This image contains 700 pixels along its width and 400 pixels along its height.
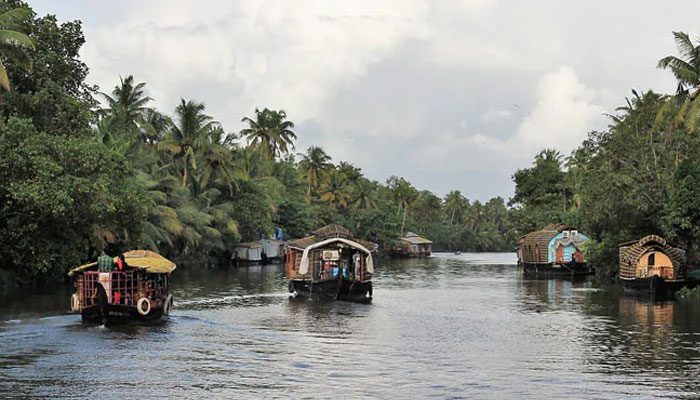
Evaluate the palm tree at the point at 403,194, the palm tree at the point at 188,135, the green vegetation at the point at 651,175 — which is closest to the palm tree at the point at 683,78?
the green vegetation at the point at 651,175

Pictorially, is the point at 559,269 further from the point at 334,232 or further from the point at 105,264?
the point at 105,264

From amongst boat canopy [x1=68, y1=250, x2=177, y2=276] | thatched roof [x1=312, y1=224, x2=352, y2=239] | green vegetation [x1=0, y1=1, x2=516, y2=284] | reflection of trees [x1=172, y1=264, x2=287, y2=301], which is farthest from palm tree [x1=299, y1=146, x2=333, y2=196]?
boat canopy [x1=68, y1=250, x2=177, y2=276]

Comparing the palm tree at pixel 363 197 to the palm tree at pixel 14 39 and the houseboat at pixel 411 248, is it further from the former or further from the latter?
the palm tree at pixel 14 39

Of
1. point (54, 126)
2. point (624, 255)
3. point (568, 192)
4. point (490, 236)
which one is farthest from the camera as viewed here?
point (490, 236)

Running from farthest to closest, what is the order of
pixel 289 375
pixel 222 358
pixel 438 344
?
pixel 438 344, pixel 222 358, pixel 289 375

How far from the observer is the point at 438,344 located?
17719mm

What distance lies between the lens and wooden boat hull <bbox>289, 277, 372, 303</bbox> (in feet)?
88.1

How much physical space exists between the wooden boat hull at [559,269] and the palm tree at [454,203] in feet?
199

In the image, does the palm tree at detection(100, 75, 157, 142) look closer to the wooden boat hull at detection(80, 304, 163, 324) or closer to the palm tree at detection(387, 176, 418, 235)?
the wooden boat hull at detection(80, 304, 163, 324)

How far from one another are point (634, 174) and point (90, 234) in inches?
808

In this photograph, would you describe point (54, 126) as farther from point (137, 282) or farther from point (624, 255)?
point (624, 255)

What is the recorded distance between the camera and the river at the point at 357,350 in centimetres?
1266

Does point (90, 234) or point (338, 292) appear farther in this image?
point (90, 234)

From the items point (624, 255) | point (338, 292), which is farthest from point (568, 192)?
point (338, 292)
